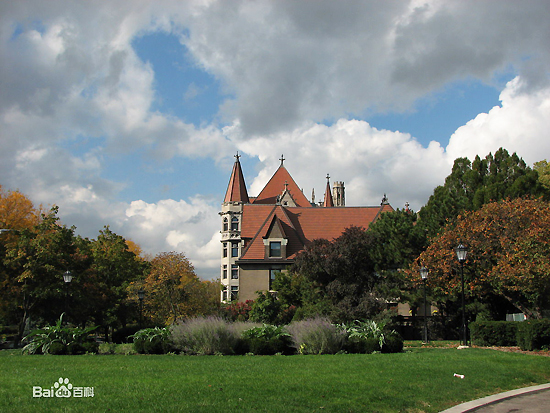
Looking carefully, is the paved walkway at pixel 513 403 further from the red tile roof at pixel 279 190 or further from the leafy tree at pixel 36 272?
the red tile roof at pixel 279 190

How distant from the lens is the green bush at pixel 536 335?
20.0m

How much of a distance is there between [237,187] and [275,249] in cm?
2653

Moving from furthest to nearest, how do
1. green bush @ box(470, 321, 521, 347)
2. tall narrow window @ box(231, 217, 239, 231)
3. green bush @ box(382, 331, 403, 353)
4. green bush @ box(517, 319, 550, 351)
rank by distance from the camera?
1. tall narrow window @ box(231, 217, 239, 231)
2. green bush @ box(470, 321, 521, 347)
3. green bush @ box(517, 319, 550, 351)
4. green bush @ box(382, 331, 403, 353)

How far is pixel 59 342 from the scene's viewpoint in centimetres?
1808

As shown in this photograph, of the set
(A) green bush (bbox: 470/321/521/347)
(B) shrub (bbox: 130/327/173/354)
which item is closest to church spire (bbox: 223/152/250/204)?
(A) green bush (bbox: 470/321/521/347)

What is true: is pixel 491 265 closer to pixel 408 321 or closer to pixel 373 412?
pixel 408 321

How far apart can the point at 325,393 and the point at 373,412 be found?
1.07m

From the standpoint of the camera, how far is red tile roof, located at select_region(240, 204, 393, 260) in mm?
47781

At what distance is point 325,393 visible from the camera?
30.6 feet

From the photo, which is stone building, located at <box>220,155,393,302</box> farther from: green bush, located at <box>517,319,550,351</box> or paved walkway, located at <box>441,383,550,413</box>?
paved walkway, located at <box>441,383,550,413</box>

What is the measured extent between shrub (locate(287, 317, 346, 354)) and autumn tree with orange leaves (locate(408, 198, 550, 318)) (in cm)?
1050

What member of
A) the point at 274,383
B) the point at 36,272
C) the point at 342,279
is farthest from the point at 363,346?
the point at 36,272

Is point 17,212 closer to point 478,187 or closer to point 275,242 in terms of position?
point 275,242

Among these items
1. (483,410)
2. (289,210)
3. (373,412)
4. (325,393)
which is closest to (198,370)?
(325,393)
